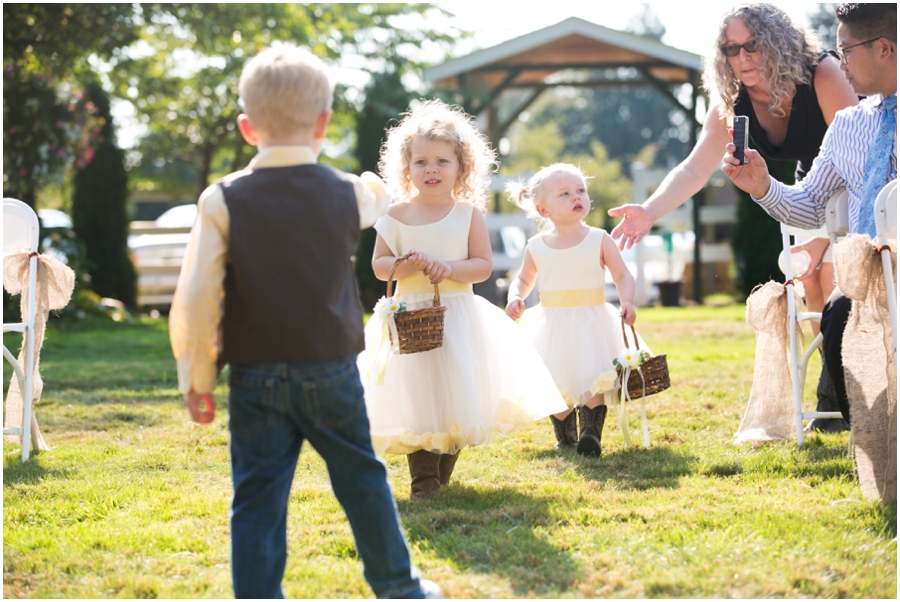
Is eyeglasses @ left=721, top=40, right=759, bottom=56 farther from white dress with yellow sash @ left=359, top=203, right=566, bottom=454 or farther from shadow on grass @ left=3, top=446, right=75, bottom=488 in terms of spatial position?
shadow on grass @ left=3, top=446, right=75, bottom=488

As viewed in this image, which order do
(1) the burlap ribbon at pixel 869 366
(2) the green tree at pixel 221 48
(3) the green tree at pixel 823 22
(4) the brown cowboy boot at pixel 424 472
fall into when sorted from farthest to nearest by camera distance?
(3) the green tree at pixel 823 22, (2) the green tree at pixel 221 48, (4) the brown cowboy boot at pixel 424 472, (1) the burlap ribbon at pixel 869 366

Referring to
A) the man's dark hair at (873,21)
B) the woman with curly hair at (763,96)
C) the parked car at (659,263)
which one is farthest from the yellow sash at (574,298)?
the parked car at (659,263)

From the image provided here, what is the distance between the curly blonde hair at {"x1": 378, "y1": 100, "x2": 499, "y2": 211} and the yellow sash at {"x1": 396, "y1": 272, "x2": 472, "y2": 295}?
1.17 ft

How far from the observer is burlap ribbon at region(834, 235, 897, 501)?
3.05m

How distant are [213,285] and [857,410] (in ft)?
7.39

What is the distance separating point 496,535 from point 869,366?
1.44m

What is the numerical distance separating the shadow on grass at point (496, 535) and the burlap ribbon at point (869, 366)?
1107 mm

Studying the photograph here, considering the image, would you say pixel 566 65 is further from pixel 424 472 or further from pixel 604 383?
pixel 424 472

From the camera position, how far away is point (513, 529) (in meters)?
3.03

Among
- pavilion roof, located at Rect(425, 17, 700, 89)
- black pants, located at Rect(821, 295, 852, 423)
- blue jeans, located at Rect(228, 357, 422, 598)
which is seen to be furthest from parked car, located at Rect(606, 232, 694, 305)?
blue jeans, located at Rect(228, 357, 422, 598)

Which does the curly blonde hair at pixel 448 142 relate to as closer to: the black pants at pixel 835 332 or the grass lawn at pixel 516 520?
the grass lawn at pixel 516 520

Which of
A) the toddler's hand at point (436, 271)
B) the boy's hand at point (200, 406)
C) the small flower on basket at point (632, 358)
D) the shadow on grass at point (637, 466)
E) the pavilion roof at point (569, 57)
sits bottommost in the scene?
the shadow on grass at point (637, 466)

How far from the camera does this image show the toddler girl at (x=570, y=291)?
4.46 m

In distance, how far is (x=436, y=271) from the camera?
3.43 metres
